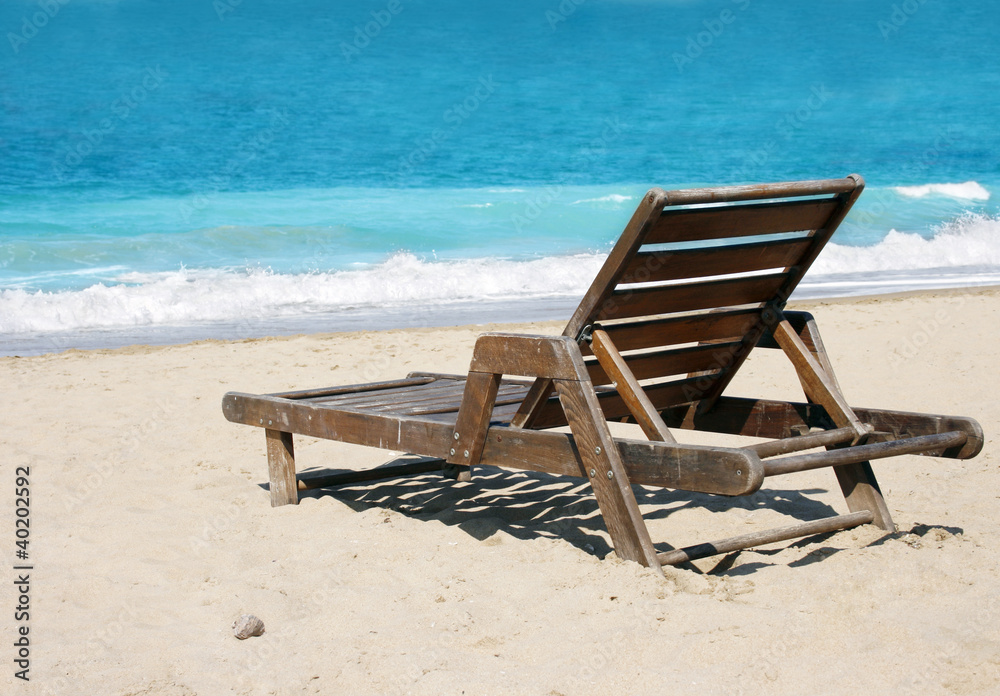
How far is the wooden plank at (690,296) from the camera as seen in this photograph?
3.09 m

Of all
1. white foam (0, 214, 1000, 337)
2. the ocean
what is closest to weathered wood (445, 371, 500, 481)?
the ocean

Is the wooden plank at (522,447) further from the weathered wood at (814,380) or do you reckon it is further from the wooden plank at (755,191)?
the weathered wood at (814,380)

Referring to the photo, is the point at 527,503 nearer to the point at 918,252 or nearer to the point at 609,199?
the point at 918,252

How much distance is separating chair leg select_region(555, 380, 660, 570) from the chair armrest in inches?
2.0

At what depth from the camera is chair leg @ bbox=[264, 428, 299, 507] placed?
4117mm

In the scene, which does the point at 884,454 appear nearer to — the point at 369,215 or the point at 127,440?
the point at 127,440

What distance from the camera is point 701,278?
3.42 meters

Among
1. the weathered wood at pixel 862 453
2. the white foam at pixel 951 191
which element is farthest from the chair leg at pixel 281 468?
the white foam at pixel 951 191

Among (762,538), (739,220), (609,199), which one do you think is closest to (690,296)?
(739,220)

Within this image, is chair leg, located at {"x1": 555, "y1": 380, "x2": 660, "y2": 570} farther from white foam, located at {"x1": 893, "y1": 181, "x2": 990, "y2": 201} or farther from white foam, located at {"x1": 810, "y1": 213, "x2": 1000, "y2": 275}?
white foam, located at {"x1": 893, "y1": 181, "x2": 990, "y2": 201}

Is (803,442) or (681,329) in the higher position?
(681,329)

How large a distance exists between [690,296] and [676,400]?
0.65 m

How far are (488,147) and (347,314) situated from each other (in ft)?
69.1

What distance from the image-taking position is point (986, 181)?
2927 centimetres
